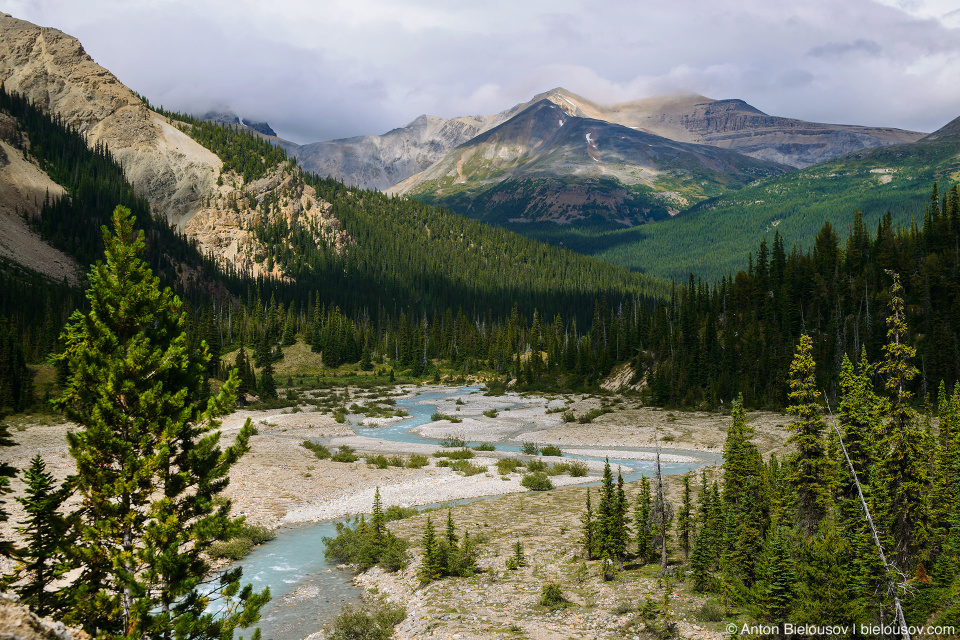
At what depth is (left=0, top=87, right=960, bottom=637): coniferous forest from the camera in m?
12.2

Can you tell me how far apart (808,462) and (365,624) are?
1542cm

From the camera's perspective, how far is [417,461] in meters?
46.8

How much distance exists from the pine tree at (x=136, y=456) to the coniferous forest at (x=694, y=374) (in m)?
0.06

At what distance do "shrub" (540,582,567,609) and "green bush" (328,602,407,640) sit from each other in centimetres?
477

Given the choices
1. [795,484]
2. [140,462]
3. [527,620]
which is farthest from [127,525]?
[795,484]

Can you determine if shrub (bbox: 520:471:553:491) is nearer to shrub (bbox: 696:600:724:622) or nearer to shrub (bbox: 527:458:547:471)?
shrub (bbox: 527:458:547:471)

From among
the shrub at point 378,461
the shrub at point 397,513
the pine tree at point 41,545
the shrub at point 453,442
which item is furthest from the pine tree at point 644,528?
the shrub at point 453,442

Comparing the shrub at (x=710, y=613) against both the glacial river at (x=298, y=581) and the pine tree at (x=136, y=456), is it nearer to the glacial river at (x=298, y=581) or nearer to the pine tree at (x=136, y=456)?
the glacial river at (x=298, y=581)

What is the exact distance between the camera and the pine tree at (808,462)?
18.2 metres

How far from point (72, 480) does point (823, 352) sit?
275ft

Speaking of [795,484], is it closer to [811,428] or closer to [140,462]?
[811,428]

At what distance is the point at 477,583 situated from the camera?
21406 mm

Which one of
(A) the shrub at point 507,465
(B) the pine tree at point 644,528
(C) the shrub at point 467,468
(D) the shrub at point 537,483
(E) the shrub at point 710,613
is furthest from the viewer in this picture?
(A) the shrub at point 507,465

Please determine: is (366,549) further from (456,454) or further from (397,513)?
(456,454)
